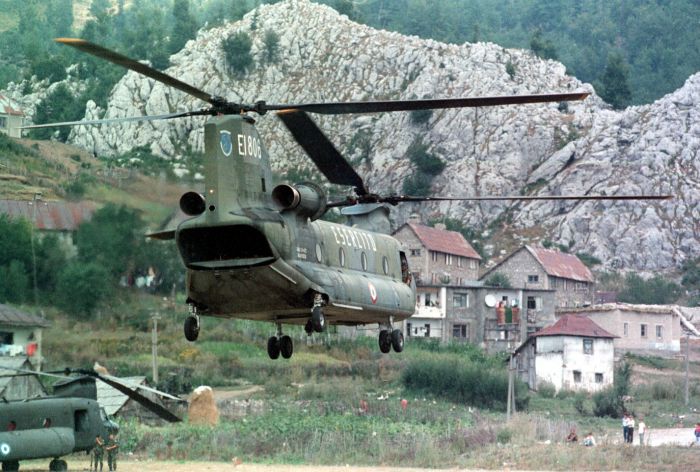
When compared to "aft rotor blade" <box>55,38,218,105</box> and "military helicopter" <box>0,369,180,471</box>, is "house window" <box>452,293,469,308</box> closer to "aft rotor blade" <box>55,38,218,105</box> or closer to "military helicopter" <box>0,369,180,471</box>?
"military helicopter" <box>0,369,180,471</box>

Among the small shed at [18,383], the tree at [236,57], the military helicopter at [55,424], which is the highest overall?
the tree at [236,57]

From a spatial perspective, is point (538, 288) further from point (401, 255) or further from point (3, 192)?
point (401, 255)

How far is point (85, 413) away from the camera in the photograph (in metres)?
48.4

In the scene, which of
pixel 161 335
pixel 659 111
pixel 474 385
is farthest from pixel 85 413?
pixel 659 111

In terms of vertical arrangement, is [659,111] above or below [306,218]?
above

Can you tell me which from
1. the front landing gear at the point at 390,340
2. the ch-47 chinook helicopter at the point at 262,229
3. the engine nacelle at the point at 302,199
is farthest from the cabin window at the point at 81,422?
the engine nacelle at the point at 302,199

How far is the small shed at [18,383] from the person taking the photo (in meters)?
59.8

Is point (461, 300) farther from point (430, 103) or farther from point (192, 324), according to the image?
point (430, 103)

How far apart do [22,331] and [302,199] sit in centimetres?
4224

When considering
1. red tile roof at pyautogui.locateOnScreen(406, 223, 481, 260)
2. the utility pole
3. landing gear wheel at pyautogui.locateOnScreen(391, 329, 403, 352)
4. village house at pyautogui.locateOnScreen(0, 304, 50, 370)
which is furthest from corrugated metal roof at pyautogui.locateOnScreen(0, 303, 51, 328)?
red tile roof at pyautogui.locateOnScreen(406, 223, 481, 260)

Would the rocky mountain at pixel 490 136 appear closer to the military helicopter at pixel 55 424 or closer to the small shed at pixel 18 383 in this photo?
the small shed at pixel 18 383

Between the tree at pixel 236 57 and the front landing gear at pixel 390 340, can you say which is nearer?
the front landing gear at pixel 390 340

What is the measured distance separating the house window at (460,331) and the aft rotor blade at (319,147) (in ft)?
280

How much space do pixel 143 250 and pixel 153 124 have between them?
299 ft
